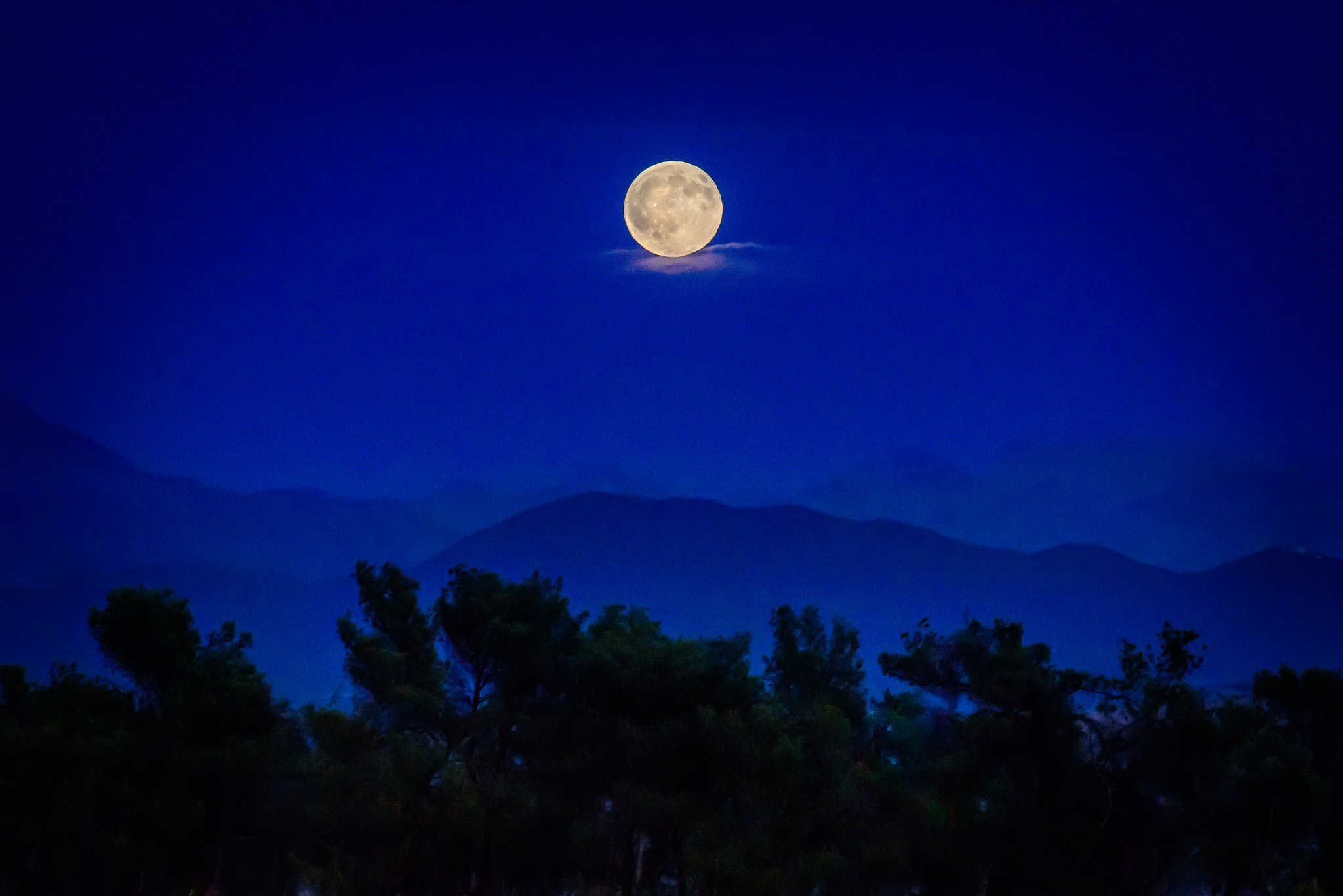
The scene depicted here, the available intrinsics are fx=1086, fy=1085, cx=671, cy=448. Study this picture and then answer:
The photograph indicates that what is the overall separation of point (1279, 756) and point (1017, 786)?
2875mm

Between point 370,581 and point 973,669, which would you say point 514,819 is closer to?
point 370,581

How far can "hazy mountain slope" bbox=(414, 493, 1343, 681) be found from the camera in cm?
3519

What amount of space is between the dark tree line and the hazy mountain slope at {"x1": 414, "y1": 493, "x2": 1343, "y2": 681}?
22.3 meters

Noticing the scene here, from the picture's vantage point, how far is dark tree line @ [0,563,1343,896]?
12.4 m

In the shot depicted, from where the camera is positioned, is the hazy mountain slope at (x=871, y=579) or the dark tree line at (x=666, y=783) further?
the hazy mountain slope at (x=871, y=579)

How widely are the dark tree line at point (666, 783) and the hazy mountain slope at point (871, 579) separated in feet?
73.3

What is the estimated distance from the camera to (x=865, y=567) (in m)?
38.7

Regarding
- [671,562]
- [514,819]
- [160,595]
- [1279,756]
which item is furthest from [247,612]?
[1279,756]

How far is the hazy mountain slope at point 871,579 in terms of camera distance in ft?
115

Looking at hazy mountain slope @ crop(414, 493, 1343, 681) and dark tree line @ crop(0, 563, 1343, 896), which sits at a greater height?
hazy mountain slope @ crop(414, 493, 1343, 681)

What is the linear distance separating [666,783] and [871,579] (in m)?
26.8

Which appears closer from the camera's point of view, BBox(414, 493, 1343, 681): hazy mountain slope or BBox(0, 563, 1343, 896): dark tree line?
BBox(0, 563, 1343, 896): dark tree line

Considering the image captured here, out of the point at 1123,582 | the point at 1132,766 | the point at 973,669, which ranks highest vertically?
the point at 1123,582

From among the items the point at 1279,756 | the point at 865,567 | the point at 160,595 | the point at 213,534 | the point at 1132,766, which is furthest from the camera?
the point at 865,567
